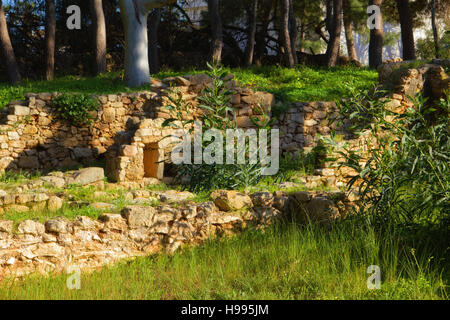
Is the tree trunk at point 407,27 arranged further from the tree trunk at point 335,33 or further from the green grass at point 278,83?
the tree trunk at point 335,33

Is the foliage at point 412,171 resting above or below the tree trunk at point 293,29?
below

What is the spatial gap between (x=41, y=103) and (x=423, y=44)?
18050mm

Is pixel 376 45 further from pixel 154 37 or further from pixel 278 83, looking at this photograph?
pixel 154 37

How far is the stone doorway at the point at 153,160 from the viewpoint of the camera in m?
9.13

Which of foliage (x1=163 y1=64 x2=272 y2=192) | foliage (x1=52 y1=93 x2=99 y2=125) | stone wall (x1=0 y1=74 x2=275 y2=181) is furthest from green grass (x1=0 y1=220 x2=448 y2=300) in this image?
foliage (x1=52 y1=93 x2=99 y2=125)

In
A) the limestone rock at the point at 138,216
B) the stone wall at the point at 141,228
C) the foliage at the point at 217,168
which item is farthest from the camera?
the foliage at the point at 217,168

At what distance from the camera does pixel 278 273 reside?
3977mm

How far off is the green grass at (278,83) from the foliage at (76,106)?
79 centimetres

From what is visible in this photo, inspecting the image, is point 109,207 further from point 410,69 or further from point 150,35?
point 150,35

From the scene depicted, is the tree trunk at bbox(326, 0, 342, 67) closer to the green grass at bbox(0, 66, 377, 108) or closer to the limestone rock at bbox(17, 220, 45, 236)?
the green grass at bbox(0, 66, 377, 108)

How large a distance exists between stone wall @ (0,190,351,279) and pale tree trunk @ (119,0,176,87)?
791 cm

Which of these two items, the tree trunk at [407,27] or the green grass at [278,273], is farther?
the tree trunk at [407,27]

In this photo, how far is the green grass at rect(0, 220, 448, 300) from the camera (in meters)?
3.59

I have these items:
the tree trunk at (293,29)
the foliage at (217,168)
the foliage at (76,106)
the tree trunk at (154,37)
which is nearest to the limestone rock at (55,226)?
the foliage at (217,168)
